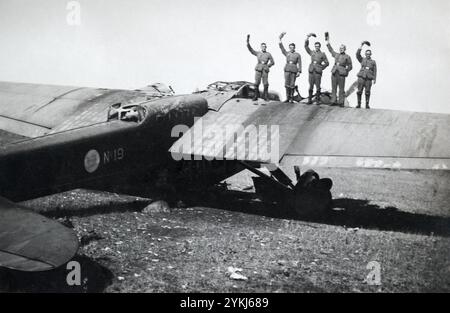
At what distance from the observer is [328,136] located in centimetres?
969

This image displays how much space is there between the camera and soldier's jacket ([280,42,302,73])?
12.9 meters

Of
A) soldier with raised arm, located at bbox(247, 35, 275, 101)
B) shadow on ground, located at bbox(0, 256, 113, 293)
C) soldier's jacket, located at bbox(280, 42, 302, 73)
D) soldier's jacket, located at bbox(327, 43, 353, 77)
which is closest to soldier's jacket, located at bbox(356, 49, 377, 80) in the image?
soldier's jacket, located at bbox(327, 43, 353, 77)

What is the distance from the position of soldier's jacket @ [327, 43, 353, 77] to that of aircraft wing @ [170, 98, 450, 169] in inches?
79.4

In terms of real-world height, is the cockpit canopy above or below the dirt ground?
above

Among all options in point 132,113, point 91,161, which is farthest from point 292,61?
point 91,161

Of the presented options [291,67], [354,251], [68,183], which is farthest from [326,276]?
[291,67]

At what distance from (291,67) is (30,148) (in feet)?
26.4

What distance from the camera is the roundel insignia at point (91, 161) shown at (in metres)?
8.28

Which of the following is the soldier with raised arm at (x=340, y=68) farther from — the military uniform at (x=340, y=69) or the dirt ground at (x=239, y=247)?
the dirt ground at (x=239, y=247)

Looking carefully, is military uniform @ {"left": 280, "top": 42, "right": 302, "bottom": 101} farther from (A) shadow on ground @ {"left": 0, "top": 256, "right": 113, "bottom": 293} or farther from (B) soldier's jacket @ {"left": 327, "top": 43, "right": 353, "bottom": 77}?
(A) shadow on ground @ {"left": 0, "top": 256, "right": 113, "bottom": 293}

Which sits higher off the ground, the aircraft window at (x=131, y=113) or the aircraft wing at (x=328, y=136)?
the aircraft window at (x=131, y=113)

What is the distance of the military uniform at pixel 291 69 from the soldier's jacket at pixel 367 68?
164cm

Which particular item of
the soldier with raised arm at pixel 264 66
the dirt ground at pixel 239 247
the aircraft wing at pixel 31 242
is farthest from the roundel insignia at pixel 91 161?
the soldier with raised arm at pixel 264 66
